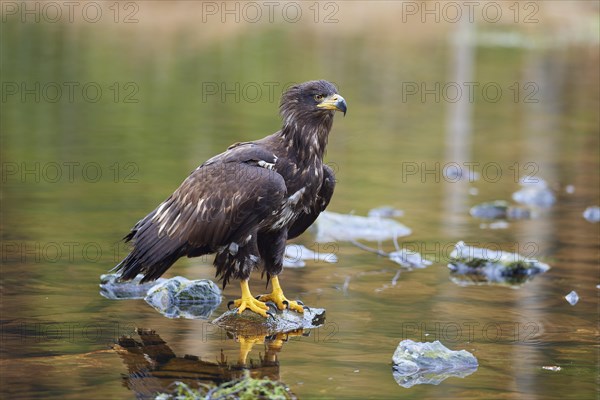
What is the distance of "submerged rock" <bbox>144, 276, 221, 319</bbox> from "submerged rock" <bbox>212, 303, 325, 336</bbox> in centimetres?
43

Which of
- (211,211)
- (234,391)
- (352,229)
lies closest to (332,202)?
(352,229)

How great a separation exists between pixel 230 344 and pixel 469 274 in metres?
3.41

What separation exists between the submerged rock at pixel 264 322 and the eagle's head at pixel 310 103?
1.50 m

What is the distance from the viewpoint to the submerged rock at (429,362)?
7.77 m

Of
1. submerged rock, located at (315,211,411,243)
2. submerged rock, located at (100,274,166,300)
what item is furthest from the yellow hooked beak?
submerged rock, located at (315,211,411,243)

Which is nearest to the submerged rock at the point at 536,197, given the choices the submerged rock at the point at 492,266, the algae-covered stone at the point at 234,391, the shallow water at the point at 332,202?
the shallow water at the point at 332,202

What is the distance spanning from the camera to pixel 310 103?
8.88 m

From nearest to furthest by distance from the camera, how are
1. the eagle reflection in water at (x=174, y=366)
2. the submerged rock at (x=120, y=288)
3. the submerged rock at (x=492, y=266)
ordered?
the eagle reflection in water at (x=174, y=366)
the submerged rock at (x=120, y=288)
the submerged rock at (x=492, y=266)

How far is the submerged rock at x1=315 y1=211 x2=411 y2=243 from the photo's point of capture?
12.3 metres

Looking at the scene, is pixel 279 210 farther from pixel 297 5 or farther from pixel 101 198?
pixel 297 5

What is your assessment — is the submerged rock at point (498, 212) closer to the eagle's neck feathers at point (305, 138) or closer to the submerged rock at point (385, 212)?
the submerged rock at point (385, 212)

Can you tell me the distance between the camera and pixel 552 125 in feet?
74.9

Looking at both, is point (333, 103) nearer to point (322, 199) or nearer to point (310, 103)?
point (310, 103)

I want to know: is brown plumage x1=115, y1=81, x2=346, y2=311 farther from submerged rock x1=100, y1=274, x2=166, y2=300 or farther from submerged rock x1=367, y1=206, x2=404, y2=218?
submerged rock x1=367, y1=206, x2=404, y2=218
